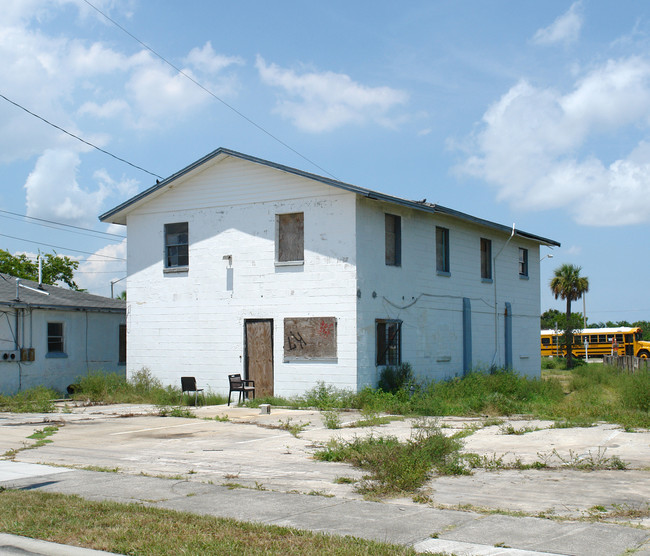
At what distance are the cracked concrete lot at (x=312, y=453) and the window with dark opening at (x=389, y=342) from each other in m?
3.89

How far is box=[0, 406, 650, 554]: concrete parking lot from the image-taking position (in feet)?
23.9

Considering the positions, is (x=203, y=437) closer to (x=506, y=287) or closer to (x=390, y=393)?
(x=390, y=393)

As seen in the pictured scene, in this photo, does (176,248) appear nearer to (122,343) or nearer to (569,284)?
(122,343)

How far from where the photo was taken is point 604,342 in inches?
2459

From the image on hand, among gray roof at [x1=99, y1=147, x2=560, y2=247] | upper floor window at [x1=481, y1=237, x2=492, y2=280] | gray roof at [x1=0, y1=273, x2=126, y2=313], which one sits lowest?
gray roof at [x1=0, y1=273, x2=126, y2=313]

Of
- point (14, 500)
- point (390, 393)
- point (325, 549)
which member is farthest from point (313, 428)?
point (325, 549)

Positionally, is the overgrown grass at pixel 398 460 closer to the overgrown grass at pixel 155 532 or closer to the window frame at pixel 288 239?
the overgrown grass at pixel 155 532

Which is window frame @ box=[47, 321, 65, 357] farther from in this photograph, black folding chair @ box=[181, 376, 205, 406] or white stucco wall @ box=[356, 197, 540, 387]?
white stucco wall @ box=[356, 197, 540, 387]

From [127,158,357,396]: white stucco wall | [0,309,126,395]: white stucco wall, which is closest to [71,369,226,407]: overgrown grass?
[127,158,357,396]: white stucco wall

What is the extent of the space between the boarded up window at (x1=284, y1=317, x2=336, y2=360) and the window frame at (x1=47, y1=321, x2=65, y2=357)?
9566mm

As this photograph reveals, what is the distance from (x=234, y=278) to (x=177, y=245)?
8.92ft

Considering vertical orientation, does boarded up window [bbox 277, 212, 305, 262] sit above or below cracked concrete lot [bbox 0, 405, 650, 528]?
above

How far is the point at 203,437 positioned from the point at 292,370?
7075 millimetres

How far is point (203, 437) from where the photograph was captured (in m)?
14.4
